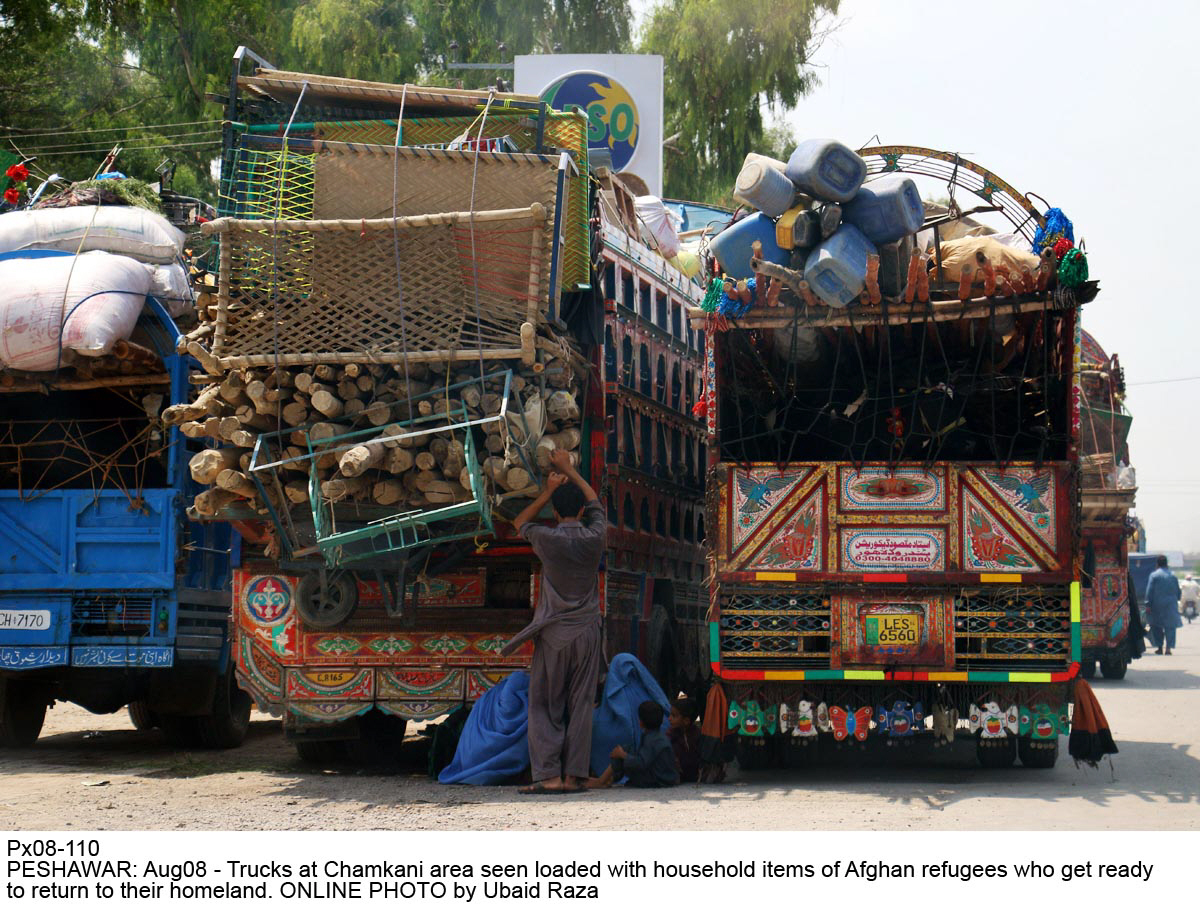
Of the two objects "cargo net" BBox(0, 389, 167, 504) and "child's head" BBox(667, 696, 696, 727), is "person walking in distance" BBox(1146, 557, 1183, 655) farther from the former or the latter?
"cargo net" BBox(0, 389, 167, 504)

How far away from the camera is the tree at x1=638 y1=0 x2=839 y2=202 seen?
25.3m

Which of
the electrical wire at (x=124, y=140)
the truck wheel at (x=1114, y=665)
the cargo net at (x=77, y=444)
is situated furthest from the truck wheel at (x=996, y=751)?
the electrical wire at (x=124, y=140)

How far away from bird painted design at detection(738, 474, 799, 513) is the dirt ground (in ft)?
5.47

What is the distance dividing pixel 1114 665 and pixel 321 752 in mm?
12436

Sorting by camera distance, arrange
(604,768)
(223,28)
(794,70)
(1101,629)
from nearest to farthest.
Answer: (604,768) < (1101,629) < (223,28) < (794,70)

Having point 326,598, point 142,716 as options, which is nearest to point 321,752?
point 326,598

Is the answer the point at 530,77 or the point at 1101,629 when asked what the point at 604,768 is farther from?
the point at 530,77

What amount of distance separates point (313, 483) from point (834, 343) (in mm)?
3386

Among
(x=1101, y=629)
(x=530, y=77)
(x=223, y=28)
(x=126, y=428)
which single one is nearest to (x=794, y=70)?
A: (x=530, y=77)

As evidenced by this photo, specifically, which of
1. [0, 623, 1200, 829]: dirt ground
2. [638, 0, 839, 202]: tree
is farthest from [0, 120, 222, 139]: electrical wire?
[0, 623, 1200, 829]: dirt ground

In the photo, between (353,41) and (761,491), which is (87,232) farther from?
(353,41)

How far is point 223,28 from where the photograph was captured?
23.6 metres

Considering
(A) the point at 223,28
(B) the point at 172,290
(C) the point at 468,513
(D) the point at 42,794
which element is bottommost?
(D) the point at 42,794

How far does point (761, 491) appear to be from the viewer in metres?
9.23
